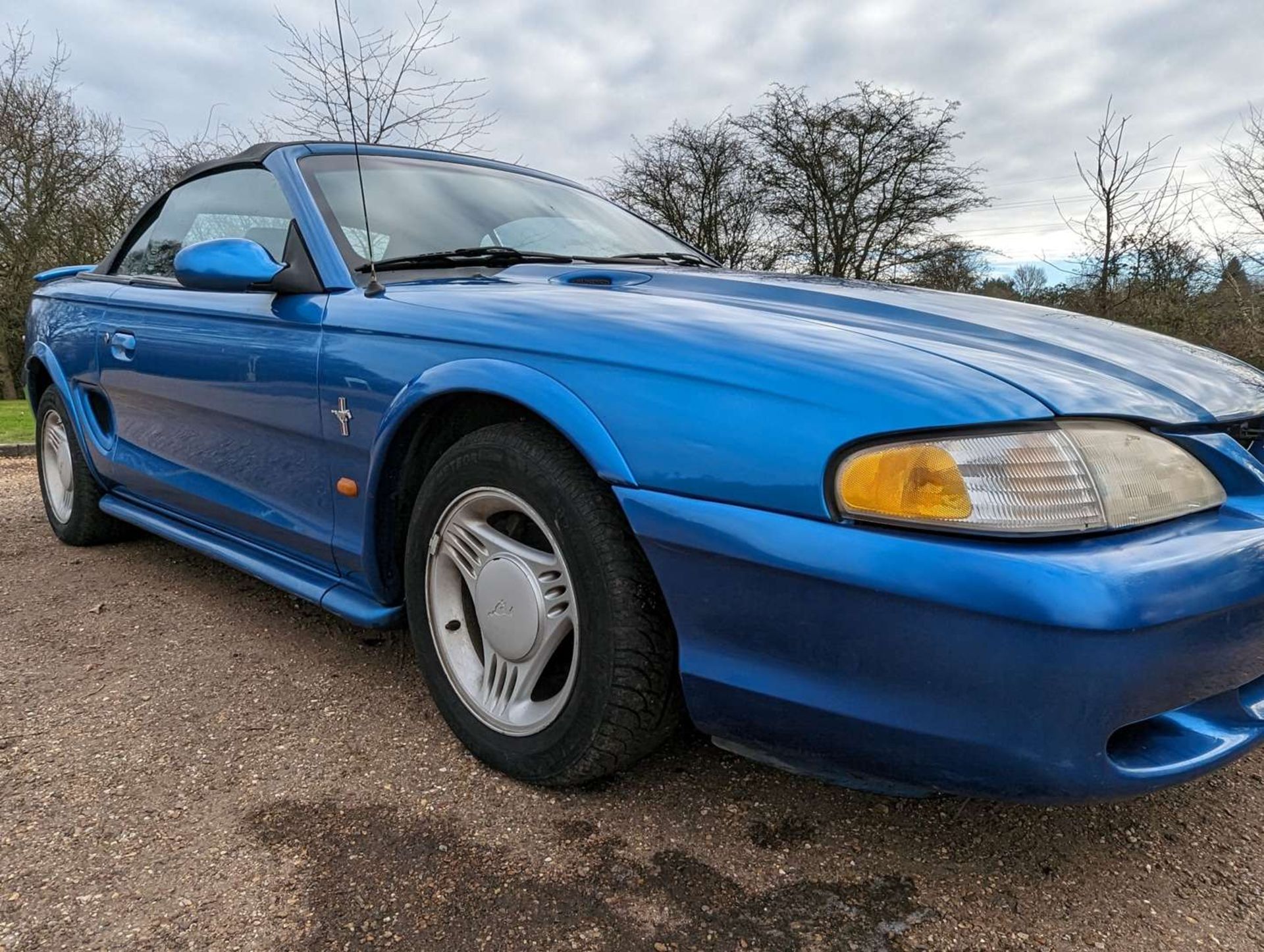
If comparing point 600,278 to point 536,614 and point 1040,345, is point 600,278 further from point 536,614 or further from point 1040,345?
point 1040,345

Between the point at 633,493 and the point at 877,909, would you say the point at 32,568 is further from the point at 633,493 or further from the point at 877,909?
the point at 877,909

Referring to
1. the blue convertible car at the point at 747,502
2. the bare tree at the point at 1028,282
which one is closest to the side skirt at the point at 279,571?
the blue convertible car at the point at 747,502

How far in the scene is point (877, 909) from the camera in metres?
1.45

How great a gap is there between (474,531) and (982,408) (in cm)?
107

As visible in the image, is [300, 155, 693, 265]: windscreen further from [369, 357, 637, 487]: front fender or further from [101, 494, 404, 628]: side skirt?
[101, 494, 404, 628]: side skirt

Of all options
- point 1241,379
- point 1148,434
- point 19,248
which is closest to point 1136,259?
point 1241,379

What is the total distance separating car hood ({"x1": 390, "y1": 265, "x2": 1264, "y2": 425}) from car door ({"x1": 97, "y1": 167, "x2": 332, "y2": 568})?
0.44 meters

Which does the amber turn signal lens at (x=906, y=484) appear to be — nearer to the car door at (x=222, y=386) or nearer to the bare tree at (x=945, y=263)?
the car door at (x=222, y=386)

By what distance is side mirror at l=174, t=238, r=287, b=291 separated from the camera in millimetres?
A: 2211

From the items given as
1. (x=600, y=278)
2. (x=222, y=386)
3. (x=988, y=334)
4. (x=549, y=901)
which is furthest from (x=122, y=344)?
(x=988, y=334)

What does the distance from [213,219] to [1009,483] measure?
2846mm

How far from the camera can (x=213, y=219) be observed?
9.89ft

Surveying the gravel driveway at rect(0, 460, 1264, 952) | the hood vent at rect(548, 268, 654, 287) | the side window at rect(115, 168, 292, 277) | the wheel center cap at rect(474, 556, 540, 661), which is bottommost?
the gravel driveway at rect(0, 460, 1264, 952)

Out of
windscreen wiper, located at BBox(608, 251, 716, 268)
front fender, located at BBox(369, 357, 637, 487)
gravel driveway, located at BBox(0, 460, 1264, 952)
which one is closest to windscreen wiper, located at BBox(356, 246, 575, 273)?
windscreen wiper, located at BBox(608, 251, 716, 268)
